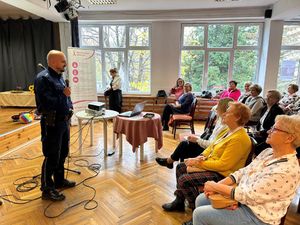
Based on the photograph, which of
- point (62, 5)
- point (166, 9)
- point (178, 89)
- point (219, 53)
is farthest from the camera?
point (219, 53)

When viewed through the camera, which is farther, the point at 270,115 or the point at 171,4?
the point at 171,4

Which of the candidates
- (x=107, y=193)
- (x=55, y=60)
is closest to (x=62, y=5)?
(x=55, y=60)

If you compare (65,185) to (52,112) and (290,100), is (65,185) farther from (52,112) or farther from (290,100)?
(290,100)

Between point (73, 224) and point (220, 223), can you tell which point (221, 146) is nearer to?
point (220, 223)

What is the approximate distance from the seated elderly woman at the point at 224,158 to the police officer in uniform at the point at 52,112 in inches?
52.3

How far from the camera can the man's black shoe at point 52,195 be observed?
2.35 metres

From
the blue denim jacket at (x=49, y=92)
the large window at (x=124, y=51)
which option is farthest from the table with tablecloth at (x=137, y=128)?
the large window at (x=124, y=51)

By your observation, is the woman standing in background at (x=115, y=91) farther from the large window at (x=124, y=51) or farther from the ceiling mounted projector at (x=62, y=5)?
the ceiling mounted projector at (x=62, y=5)

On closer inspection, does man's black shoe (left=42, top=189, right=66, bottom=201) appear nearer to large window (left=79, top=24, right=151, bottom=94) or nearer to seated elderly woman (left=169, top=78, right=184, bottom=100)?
seated elderly woman (left=169, top=78, right=184, bottom=100)

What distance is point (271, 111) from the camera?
3035 millimetres

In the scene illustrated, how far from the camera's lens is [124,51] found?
6.46 meters

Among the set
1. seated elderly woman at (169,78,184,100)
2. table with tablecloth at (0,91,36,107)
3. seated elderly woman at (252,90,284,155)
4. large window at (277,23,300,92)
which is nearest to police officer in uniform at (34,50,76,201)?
seated elderly woman at (252,90,284,155)

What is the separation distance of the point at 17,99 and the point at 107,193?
4749 millimetres

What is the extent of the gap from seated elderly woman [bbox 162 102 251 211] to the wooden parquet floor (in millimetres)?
444
